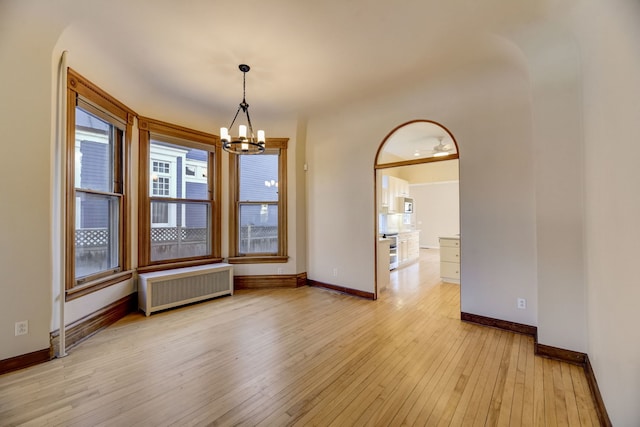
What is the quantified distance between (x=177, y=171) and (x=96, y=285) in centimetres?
200

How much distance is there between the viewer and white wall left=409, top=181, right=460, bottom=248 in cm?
977

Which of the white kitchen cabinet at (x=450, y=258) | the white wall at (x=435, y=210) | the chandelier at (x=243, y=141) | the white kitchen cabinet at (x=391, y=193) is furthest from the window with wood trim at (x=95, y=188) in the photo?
the white wall at (x=435, y=210)

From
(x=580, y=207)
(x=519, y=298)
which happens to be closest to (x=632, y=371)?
(x=580, y=207)

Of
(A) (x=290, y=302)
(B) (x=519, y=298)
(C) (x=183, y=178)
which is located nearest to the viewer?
(B) (x=519, y=298)

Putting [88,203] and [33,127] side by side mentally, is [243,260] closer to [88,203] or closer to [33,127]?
[88,203]

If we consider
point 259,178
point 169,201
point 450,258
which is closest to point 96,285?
point 169,201

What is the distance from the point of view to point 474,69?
307cm

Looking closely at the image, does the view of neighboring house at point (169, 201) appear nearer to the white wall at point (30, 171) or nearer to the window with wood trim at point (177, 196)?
the window with wood trim at point (177, 196)

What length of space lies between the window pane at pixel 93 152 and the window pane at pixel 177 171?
1.93 feet

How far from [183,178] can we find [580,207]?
5.03m

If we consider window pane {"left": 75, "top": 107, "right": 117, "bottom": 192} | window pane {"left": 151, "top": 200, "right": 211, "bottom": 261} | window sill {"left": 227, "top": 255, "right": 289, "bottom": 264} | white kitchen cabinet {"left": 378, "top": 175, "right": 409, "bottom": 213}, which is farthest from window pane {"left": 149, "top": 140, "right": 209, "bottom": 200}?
white kitchen cabinet {"left": 378, "top": 175, "right": 409, "bottom": 213}

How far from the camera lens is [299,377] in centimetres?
215

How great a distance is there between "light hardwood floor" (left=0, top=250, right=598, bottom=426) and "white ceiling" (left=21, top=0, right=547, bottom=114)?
9.97 feet

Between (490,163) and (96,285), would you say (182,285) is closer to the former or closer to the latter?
(96,285)
